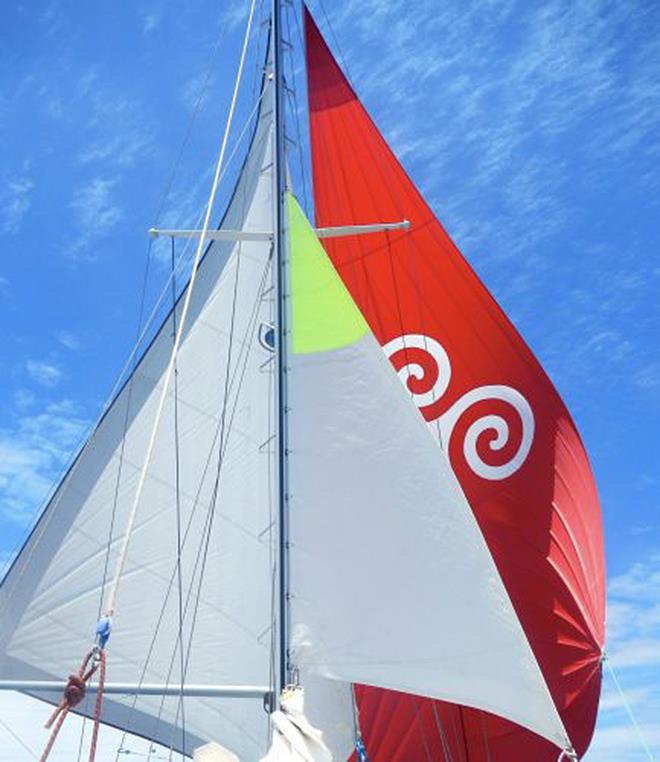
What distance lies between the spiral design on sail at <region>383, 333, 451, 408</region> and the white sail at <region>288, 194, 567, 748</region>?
340 cm

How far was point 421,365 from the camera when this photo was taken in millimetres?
9555

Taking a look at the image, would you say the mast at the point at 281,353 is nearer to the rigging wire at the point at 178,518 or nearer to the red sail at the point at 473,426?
the rigging wire at the point at 178,518

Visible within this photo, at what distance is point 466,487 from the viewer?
354 inches

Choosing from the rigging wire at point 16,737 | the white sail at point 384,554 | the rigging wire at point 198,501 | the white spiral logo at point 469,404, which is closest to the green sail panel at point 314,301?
the white sail at point 384,554

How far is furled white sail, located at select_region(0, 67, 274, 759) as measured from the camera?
6.79m

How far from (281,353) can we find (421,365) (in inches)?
143

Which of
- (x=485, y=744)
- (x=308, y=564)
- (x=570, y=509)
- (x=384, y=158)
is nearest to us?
(x=308, y=564)

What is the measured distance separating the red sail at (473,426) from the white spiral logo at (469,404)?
1 centimetres

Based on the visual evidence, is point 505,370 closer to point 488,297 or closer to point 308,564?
point 488,297

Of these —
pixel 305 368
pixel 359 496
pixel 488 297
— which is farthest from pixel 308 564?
pixel 488 297

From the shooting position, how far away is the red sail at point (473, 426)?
8219 mm

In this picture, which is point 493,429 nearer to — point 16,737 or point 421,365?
point 421,365

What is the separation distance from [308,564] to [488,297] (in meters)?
5.14

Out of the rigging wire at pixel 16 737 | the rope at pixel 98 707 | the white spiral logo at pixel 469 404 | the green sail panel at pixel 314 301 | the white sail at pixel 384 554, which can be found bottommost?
the rigging wire at pixel 16 737
